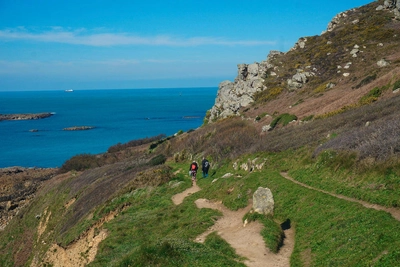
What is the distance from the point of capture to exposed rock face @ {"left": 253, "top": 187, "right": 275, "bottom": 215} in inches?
756

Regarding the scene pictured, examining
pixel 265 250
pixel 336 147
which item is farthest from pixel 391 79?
pixel 265 250

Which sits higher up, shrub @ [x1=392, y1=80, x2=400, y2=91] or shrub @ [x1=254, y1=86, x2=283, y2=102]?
shrub @ [x1=392, y1=80, x2=400, y2=91]

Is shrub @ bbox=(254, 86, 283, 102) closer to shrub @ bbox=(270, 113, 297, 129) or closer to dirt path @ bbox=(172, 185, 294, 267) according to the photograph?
shrub @ bbox=(270, 113, 297, 129)

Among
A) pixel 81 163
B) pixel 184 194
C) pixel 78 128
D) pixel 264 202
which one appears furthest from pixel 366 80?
pixel 78 128

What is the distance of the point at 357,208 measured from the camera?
15539 millimetres

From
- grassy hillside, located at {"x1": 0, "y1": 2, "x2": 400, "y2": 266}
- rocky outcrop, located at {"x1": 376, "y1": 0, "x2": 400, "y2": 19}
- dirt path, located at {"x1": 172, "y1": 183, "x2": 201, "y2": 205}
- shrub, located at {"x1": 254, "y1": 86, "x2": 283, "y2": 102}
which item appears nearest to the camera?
grassy hillside, located at {"x1": 0, "y1": 2, "x2": 400, "y2": 266}

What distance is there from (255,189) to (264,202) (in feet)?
12.7

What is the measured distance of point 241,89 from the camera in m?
72.4

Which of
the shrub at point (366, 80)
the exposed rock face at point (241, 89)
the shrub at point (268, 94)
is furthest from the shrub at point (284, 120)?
the exposed rock face at point (241, 89)

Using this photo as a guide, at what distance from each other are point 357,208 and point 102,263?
11.7 meters

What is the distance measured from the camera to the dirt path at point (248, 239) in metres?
14.7

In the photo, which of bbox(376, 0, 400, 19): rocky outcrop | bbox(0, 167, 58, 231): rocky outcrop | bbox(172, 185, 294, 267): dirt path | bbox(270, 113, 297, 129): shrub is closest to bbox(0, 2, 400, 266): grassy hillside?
bbox(270, 113, 297, 129): shrub

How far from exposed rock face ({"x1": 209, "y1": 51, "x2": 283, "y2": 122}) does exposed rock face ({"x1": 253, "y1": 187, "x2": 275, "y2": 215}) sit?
149ft

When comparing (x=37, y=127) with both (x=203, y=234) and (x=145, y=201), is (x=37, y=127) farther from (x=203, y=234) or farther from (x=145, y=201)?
(x=203, y=234)
